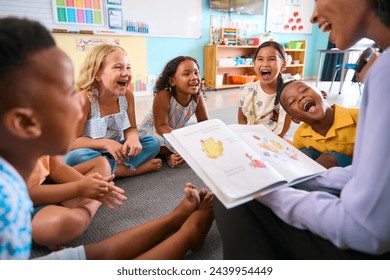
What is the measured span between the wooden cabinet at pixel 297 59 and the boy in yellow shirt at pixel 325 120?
4.15 meters

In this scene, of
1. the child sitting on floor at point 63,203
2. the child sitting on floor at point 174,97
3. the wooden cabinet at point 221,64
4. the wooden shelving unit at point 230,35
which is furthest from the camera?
the wooden shelving unit at point 230,35

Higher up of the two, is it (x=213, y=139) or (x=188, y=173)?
(x=213, y=139)

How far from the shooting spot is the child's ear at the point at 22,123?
1.35 ft

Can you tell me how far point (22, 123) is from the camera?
1.39ft

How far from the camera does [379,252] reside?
16.8 inches

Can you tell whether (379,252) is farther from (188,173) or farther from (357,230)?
(188,173)

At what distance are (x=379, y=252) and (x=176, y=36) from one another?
3890mm

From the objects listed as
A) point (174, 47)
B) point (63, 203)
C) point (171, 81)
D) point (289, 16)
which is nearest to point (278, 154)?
point (63, 203)

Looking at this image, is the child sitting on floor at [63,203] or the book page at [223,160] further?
the child sitting on floor at [63,203]

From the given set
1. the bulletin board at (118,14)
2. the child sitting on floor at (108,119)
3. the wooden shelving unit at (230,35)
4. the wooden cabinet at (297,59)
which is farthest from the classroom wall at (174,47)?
the child sitting on floor at (108,119)

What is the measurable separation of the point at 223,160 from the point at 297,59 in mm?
5104

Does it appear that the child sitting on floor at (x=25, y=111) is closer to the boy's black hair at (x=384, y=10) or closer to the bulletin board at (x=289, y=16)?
the boy's black hair at (x=384, y=10)
